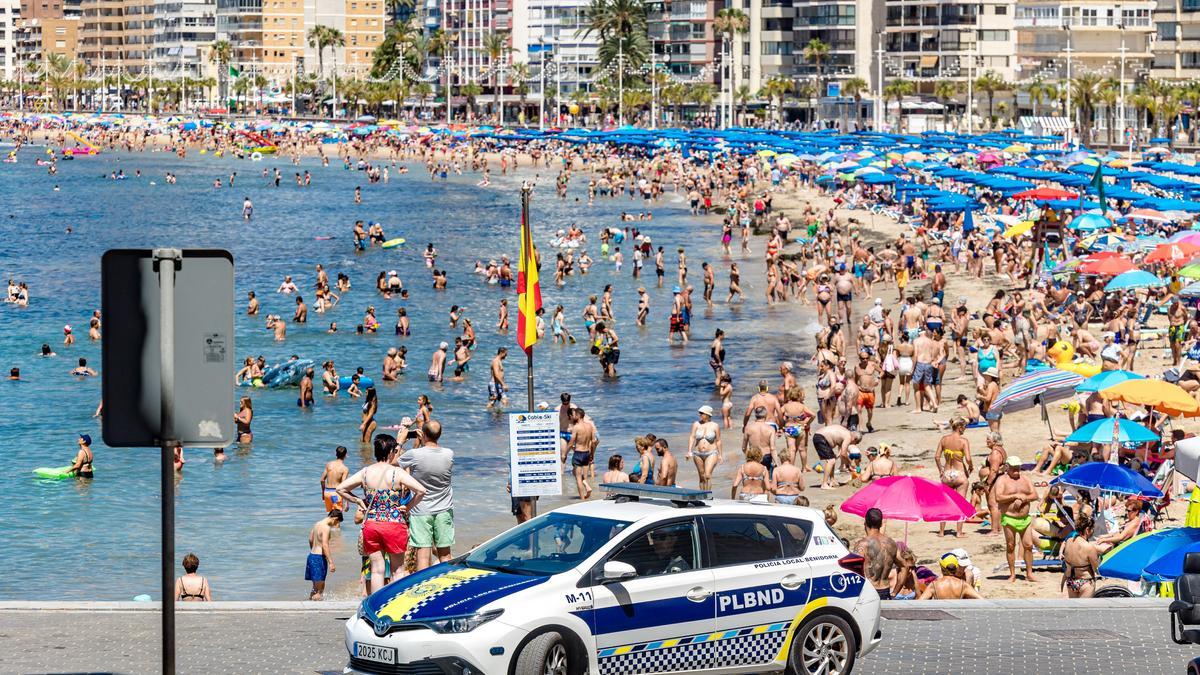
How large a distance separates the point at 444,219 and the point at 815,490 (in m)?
63.7

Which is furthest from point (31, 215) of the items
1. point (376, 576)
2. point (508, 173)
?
point (376, 576)

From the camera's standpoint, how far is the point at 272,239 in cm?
7756

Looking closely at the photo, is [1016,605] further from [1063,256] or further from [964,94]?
[964,94]

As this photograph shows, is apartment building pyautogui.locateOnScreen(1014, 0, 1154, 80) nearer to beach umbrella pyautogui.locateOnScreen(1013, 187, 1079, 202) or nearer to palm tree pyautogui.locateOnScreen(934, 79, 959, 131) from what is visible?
palm tree pyautogui.locateOnScreen(934, 79, 959, 131)

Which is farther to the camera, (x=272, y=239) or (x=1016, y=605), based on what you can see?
(x=272, y=239)

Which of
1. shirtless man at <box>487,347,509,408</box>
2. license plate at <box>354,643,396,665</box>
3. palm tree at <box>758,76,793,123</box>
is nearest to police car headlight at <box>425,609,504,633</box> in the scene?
license plate at <box>354,643,396,665</box>

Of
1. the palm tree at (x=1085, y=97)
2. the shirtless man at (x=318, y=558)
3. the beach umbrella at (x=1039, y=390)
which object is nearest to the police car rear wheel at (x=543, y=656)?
the shirtless man at (x=318, y=558)

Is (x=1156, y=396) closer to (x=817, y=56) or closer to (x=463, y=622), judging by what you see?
(x=463, y=622)

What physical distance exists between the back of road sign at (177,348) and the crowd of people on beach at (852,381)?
22.7 ft

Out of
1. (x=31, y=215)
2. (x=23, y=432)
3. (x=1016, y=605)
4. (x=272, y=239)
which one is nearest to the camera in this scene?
(x=1016, y=605)

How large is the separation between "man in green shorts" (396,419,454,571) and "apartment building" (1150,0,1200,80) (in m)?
121

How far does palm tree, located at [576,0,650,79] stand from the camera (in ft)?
525

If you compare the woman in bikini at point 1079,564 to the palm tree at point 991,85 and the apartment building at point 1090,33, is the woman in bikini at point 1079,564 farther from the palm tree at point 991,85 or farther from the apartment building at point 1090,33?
the apartment building at point 1090,33

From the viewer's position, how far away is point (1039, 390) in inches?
890
